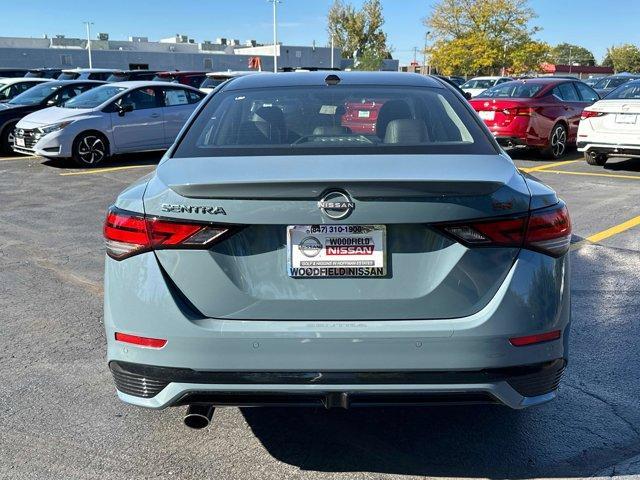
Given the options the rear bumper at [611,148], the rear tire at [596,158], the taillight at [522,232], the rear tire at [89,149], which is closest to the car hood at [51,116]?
the rear tire at [89,149]

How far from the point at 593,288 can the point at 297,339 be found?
3.62 metres

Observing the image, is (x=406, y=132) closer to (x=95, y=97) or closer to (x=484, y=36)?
(x=95, y=97)

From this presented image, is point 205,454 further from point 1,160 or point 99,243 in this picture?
point 1,160

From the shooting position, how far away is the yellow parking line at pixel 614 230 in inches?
268

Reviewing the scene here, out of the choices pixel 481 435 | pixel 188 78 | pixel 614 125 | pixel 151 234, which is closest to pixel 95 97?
Result: pixel 188 78

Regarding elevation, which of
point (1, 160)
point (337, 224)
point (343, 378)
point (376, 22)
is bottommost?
point (1, 160)

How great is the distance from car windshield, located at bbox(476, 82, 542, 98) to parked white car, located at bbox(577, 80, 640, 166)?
5.44 feet

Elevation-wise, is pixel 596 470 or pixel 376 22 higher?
pixel 376 22

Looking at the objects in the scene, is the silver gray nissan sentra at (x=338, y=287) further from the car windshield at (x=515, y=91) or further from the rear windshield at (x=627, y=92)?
the car windshield at (x=515, y=91)

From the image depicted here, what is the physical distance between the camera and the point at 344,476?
113 inches

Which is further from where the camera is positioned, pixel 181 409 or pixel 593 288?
pixel 593 288

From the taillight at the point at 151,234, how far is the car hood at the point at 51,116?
10.7 meters

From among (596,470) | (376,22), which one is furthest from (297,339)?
(376,22)

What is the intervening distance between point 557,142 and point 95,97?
9.22 meters
